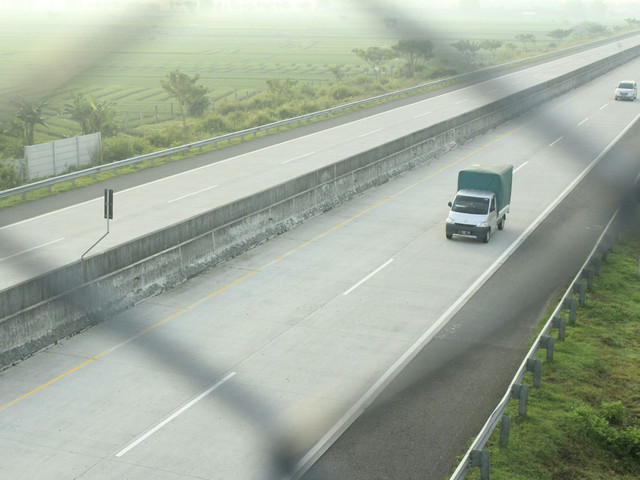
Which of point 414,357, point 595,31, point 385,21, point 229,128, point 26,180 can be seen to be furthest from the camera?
point 595,31

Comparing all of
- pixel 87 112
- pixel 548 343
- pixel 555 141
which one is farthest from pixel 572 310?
pixel 555 141

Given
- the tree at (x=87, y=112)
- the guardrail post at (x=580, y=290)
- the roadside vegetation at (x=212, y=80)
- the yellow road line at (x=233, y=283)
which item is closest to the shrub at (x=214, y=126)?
the roadside vegetation at (x=212, y=80)

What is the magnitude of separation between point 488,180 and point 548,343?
1629 cm

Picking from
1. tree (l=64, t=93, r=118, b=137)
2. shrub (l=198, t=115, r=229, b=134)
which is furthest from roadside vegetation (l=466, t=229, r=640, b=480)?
shrub (l=198, t=115, r=229, b=134)

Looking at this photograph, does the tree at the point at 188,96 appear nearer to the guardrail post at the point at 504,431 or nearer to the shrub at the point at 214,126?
the shrub at the point at 214,126

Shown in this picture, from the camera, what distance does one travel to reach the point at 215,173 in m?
48.4

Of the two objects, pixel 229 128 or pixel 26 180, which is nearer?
pixel 26 180

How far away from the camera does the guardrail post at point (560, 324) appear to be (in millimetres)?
20859

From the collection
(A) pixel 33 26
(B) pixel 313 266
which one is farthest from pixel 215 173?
(A) pixel 33 26

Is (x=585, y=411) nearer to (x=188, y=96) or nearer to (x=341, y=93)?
(x=188, y=96)

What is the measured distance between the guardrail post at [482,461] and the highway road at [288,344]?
203 centimetres

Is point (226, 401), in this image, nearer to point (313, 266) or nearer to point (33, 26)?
point (313, 266)

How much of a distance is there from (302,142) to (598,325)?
1592 inches

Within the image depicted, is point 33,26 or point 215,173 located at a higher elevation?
point 33,26
